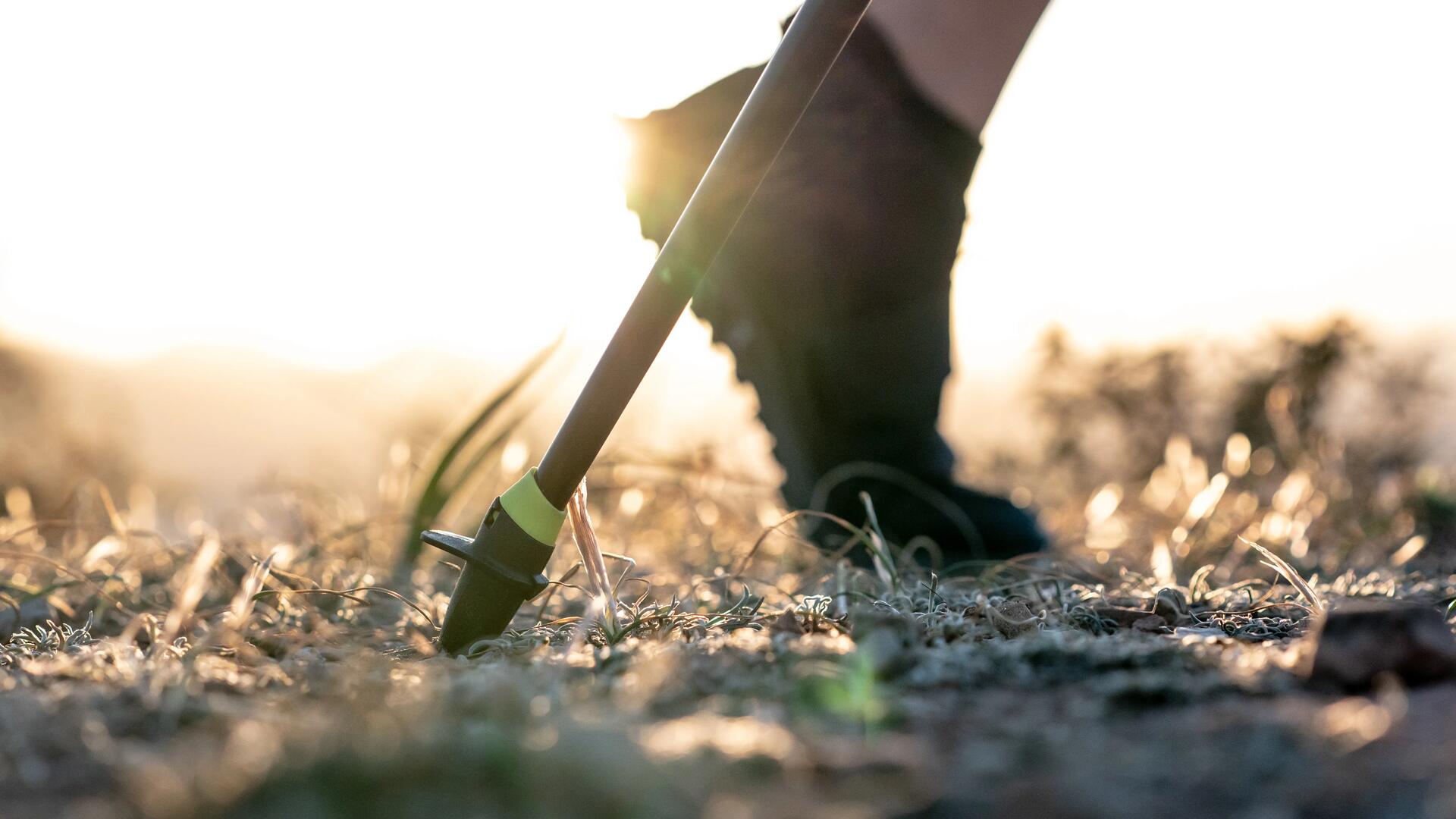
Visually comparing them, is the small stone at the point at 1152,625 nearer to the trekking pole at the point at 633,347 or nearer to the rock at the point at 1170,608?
the rock at the point at 1170,608

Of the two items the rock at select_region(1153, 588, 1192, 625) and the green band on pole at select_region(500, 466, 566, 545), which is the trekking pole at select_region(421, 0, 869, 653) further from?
the rock at select_region(1153, 588, 1192, 625)

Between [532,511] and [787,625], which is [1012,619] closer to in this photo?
[787,625]

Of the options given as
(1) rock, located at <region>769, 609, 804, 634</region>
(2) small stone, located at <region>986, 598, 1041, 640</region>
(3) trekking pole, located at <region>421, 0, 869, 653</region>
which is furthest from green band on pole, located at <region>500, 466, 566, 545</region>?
(2) small stone, located at <region>986, 598, 1041, 640</region>

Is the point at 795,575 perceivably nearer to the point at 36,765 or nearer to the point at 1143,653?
the point at 1143,653

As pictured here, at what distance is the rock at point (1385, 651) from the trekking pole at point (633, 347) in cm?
57

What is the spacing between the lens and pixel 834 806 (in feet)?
1.47

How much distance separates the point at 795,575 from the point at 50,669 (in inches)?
39.3

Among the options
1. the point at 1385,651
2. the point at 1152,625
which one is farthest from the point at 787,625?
the point at 1385,651

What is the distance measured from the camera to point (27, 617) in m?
1.27

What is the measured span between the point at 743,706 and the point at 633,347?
390 mm

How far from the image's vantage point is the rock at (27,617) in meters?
1.24

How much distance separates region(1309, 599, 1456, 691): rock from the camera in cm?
63

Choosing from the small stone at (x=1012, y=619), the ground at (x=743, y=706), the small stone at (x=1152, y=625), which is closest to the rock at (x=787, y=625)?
the ground at (x=743, y=706)

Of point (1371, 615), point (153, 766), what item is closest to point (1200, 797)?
point (1371, 615)
